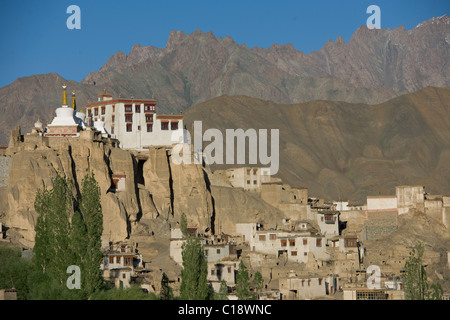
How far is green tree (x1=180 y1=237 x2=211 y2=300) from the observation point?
52138 mm

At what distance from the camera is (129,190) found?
78250 mm

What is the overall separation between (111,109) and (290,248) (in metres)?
21.8

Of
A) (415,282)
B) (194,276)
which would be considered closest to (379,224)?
(415,282)

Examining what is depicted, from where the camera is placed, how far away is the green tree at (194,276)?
171 feet

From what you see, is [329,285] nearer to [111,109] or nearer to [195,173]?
[195,173]

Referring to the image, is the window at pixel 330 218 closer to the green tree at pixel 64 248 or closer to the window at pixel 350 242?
the window at pixel 350 242

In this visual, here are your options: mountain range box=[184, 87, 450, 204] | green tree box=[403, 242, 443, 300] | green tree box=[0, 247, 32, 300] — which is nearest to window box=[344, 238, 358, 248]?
green tree box=[403, 242, 443, 300]

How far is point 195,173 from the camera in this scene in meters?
84.4

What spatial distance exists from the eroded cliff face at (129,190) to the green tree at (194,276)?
17.9m

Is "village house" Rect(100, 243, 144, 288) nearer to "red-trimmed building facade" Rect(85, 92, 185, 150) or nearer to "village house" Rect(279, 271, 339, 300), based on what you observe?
"village house" Rect(279, 271, 339, 300)

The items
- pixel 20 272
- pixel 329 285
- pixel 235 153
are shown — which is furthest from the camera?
pixel 235 153

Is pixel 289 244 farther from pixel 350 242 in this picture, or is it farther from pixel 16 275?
pixel 16 275

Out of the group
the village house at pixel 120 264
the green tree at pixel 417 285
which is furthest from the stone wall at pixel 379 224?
the green tree at pixel 417 285
